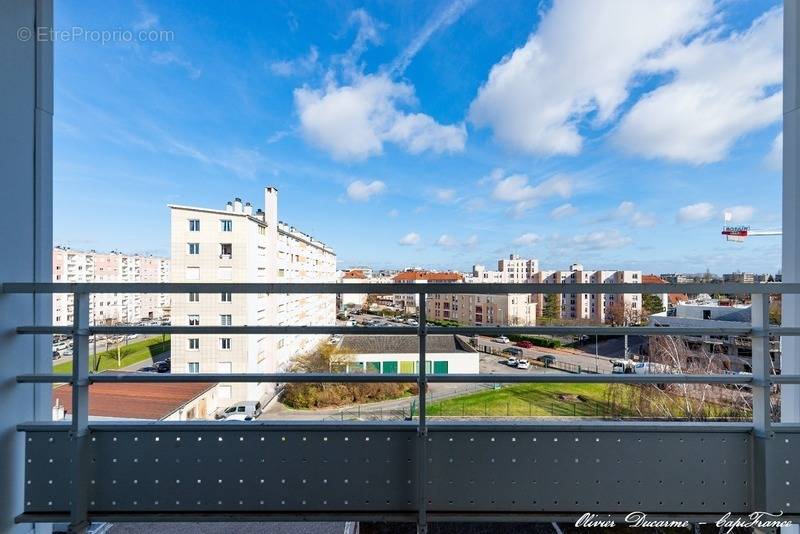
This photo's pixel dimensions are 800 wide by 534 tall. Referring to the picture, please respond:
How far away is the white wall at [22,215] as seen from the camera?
128 centimetres

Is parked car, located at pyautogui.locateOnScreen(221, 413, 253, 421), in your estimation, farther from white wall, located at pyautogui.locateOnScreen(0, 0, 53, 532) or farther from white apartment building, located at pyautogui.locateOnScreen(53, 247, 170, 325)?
white wall, located at pyautogui.locateOnScreen(0, 0, 53, 532)

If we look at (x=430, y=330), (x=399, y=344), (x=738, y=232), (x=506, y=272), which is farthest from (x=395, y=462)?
(x=738, y=232)

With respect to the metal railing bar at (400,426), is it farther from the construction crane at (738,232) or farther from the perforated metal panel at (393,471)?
the construction crane at (738,232)

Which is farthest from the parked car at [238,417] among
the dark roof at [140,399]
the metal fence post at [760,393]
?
the metal fence post at [760,393]

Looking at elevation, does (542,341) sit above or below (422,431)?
above

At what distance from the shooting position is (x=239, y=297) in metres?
1.37

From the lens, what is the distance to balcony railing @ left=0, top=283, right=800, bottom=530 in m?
1.24

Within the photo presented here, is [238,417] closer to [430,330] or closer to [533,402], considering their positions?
[430,330]

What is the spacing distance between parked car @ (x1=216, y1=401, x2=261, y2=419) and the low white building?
451 millimetres

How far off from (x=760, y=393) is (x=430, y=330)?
55.8 inches

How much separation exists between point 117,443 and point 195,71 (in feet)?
6.77

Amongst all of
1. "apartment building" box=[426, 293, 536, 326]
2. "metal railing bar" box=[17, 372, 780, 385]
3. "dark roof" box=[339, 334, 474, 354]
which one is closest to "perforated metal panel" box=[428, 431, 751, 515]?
"metal railing bar" box=[17, 372, 780, 385]

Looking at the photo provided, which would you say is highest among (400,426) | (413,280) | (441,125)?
(441,125)

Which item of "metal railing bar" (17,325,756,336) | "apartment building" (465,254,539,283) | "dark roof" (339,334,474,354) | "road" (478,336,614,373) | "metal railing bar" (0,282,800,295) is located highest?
"apartment building" (465,254,539,283)
